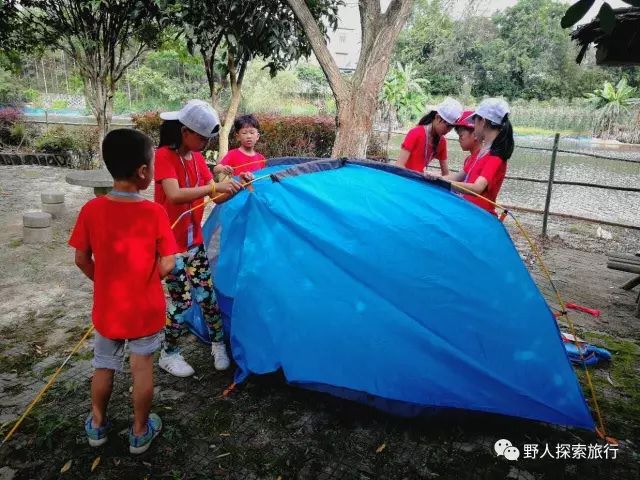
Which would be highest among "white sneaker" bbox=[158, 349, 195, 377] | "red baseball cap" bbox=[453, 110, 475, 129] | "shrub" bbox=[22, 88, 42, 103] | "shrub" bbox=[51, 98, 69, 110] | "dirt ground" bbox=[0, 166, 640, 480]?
"shrub" bbox=[22, 88, 42, 103]

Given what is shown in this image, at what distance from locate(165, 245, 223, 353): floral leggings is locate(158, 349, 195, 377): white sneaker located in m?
0.04

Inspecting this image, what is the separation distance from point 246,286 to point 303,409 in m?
0.63

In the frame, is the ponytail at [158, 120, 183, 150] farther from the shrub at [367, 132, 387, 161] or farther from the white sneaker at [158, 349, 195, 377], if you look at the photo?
the shrub at [367, 132, 387, 161]

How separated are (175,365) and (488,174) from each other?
1876 millimetres

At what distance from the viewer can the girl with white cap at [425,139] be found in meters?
2.79

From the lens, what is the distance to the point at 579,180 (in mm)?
11328

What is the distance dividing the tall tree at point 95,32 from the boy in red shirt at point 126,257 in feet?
19.3

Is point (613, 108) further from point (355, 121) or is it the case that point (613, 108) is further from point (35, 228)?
point (35, 228)

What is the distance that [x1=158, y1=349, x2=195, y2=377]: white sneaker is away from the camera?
231cm

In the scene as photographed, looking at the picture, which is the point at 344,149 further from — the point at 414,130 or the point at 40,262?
the point at 40,262

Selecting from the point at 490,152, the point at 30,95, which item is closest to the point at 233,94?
→ the point at 490,152

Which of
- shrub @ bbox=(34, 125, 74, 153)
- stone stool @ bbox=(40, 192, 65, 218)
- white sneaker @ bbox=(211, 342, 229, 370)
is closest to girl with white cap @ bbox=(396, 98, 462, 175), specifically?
white sneaker @ bbox=(211, 342, 229, 370)

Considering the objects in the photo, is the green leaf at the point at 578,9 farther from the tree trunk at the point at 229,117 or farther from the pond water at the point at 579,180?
the tree trunk at the point at 229,117

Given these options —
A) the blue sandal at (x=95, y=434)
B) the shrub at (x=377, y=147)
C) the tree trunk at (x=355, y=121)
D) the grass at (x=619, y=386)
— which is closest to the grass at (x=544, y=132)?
the shrub at (x=377, y=147)
